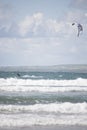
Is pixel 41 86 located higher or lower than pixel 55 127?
lower

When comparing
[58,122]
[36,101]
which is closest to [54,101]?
[36,101]

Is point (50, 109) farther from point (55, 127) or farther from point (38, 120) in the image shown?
point (55, 127)

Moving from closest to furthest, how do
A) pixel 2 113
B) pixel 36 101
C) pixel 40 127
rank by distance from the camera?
1. pixel 40 127
2. pixel 2 113
3. pixel 36 101

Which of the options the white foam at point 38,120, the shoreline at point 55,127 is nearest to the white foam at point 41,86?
the white foam at point 38,120

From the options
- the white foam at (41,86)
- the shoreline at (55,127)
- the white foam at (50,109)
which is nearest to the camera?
the shoreline at (55,127)

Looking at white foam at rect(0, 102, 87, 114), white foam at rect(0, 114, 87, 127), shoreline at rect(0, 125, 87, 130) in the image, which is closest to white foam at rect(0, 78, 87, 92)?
white foam at rect(0, 102, 87, 114)

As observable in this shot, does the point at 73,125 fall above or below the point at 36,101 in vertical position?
above

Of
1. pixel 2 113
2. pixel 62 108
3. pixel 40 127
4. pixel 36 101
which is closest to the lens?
pixel 40 127

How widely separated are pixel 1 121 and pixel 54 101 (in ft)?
24.2

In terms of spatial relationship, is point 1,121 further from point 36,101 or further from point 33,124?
point 36,101

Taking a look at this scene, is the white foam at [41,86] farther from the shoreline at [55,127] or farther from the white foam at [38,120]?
the shoreline at [55,127]

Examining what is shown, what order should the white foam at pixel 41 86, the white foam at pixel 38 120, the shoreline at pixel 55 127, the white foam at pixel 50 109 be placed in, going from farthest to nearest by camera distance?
the white foam at pixel 41 86, the white foam at pixel 50 109, the white foam at pixel 38 120, the shoreline at pixel 55 127

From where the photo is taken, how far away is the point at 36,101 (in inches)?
848

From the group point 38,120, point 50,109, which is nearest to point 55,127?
point 38,120
